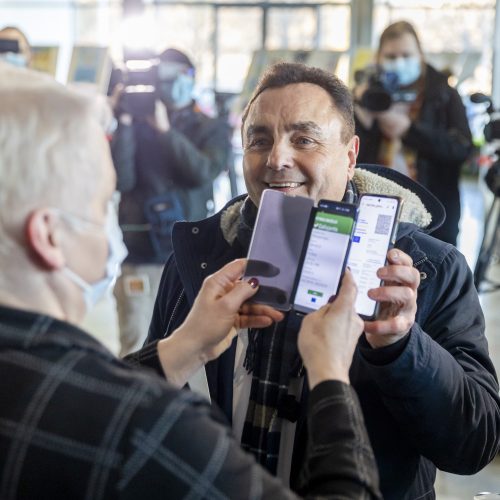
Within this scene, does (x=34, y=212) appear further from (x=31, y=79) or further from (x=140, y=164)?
(x=140, y=164)

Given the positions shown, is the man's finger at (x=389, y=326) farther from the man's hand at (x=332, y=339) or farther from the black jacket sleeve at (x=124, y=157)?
the black jacket sleeve at (x=124, y=157)

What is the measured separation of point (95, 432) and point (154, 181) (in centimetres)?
304

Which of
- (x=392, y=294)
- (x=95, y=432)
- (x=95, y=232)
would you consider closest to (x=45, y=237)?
(x=95, y=232)

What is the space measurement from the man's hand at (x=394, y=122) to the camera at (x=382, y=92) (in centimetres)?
3

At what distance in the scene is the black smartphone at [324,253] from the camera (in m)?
1.45

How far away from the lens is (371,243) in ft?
5.05

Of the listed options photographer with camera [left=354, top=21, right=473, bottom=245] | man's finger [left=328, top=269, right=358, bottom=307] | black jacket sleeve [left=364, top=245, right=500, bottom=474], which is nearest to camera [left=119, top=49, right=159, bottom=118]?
photographer with camera [left=354, top=21, right=473, bottom=245]

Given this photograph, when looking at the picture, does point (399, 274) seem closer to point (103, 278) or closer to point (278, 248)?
point (278, 248)

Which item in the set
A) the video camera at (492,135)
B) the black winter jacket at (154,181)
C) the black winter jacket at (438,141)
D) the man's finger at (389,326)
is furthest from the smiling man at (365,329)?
the video camera at (492,135)

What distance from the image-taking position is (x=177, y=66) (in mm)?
4246

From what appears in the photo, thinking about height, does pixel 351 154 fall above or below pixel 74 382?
above

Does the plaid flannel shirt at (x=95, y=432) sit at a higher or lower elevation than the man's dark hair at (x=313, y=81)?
lower

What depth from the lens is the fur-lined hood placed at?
1.88 meters

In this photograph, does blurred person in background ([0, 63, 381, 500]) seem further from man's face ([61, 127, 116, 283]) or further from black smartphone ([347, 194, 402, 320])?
black smartphone ([347, 194, 402, 320])
